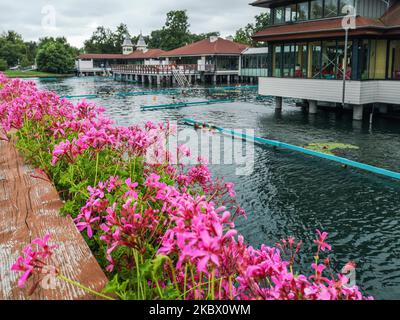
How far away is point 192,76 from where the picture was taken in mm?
49500

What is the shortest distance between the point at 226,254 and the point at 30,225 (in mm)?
1802

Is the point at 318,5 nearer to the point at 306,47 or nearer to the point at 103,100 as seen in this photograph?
the point at 306,47

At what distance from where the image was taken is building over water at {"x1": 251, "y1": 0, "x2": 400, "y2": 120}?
59.2 feet

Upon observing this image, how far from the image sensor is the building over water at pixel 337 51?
18.0m

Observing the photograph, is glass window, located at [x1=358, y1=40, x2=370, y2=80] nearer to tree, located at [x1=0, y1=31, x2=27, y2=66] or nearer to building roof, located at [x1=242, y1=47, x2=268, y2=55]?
building roof, located at [x1=242, y1=47, x2=268, y2=55]

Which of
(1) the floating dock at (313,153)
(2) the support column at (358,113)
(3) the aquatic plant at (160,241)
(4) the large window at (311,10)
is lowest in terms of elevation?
(1) the floating dock at (313,153)

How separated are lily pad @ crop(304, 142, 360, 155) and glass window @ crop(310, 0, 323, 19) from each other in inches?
355

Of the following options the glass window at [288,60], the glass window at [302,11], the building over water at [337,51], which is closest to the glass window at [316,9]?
the building over water at [337,51]

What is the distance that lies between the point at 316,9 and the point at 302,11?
91 centimetres

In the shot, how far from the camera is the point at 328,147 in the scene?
13.6 m

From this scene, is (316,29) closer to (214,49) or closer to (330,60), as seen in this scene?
(330,60)

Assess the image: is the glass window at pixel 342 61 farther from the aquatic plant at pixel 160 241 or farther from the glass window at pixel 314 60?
the aquatic plant at pixel 160 241

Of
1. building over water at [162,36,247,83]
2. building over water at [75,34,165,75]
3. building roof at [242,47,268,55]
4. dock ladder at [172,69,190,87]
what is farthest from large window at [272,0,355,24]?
building over water at [75,34,165,75]

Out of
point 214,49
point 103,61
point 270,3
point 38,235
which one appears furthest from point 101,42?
point 38,235
